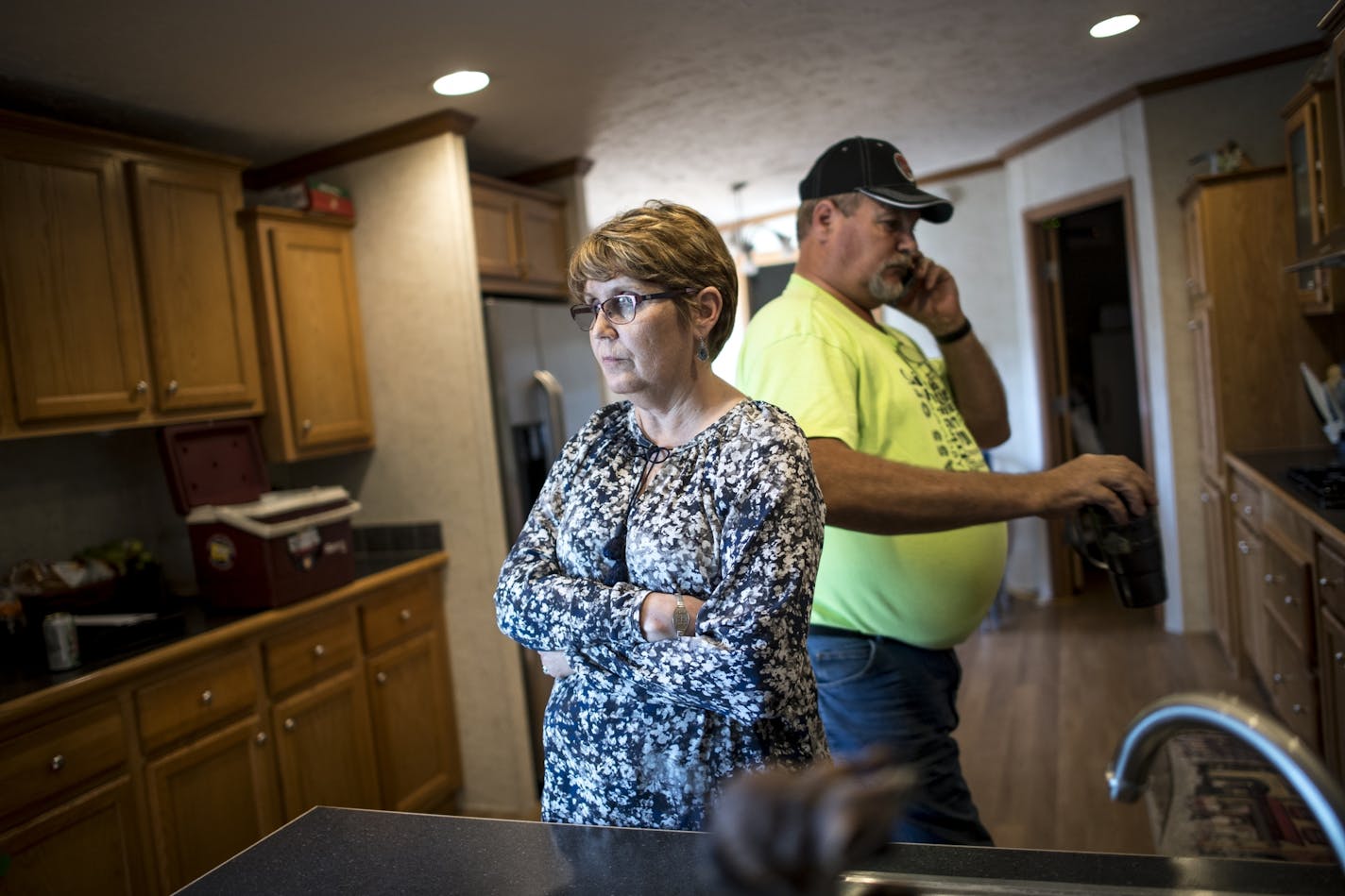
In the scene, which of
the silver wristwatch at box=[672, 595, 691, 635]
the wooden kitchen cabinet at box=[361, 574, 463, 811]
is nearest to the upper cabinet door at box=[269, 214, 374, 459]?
the wooden kitchen cabinet at box=[361, 574, 463, 811]

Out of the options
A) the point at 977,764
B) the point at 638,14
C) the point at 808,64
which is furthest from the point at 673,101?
the point at 977,764

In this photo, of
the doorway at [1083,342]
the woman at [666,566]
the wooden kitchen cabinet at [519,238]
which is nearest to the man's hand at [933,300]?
the woman at [666,566]

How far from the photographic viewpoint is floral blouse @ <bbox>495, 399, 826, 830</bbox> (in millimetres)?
1088

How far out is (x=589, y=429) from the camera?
1.32 m

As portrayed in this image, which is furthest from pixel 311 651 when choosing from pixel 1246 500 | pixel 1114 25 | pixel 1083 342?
pixel 1083 342

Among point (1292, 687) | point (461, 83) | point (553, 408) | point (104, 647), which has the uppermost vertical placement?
point (461, 83)

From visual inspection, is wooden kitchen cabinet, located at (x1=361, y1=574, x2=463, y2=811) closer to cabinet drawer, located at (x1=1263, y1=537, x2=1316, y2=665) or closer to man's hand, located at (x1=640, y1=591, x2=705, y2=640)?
man's hand, located at (x1=640, y1=591, x2=705, y2=640)

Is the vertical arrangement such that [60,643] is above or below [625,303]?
below

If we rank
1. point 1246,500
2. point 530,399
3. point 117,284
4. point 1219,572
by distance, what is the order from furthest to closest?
point 1219,572
point 530,399
point 1246,500
point 117,284

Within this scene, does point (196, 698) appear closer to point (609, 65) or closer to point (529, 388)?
point (529, 388)

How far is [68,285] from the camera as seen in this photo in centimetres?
263

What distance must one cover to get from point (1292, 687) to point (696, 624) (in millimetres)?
2591

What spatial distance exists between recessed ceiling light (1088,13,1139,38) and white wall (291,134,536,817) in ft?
7.16

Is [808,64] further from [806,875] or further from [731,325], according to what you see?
[806,875]
